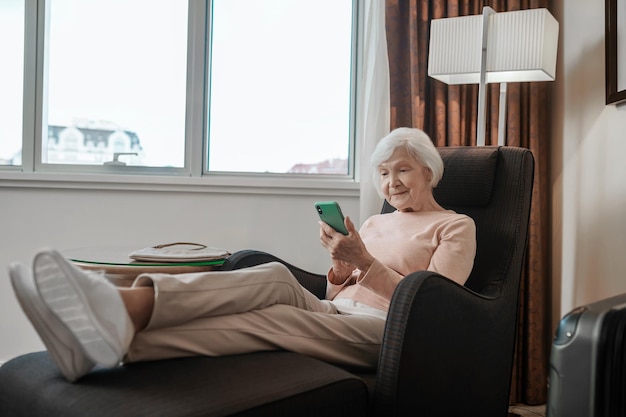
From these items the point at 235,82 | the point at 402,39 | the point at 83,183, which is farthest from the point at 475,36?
the point at 83,183

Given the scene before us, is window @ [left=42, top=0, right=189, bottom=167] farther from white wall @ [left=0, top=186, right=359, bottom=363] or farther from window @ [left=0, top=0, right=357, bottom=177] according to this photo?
white wall @ [left=0, top=186, right=359, bottom=363]

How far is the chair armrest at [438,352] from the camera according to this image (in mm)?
1454

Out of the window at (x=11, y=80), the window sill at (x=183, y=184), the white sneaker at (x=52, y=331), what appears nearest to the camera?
the white sneaker at (x=52, y=331)

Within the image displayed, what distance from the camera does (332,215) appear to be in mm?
1846

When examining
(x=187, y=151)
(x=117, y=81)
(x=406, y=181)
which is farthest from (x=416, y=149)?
(x=117, y=81)

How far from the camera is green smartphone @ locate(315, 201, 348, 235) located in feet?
5.96

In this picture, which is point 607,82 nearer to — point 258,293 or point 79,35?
point 258,293

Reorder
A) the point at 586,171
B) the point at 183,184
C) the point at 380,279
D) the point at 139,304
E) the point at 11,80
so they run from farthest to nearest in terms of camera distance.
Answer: the point at 11,80 → the point at 183,184 → the point at 586,171 → the point at 380,279 → the point at 139,304

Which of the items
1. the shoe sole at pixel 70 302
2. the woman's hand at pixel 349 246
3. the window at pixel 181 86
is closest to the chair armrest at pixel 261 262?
the woman's hand at pixel 349 246

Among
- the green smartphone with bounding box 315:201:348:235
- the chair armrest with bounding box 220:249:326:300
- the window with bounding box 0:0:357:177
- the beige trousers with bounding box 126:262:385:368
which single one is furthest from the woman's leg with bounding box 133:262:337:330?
the window with bounding box 0:0:357:177

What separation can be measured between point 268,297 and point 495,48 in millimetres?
1421

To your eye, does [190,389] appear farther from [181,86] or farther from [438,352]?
[181,86]

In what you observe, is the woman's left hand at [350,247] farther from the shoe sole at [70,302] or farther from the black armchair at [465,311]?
the shoe sole at [70,302]

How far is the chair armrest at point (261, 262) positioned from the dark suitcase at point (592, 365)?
115 cm
